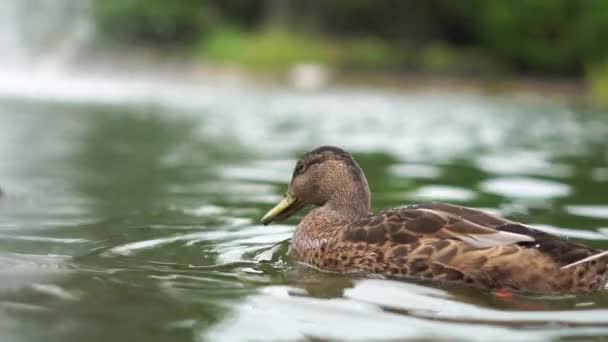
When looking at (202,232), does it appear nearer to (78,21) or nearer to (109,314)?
(109,314)

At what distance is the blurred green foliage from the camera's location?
37594 mm

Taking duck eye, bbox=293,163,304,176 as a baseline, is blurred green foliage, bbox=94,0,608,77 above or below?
above

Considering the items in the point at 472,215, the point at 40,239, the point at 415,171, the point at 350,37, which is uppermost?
the point at 350,37

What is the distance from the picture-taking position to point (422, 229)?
199 inches

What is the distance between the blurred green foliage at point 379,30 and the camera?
123 feet

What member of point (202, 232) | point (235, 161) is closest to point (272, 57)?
point (235, 161)

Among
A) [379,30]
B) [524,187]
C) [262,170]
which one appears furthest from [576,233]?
[379,30]

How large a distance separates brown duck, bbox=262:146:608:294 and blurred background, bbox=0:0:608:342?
115 millimetres

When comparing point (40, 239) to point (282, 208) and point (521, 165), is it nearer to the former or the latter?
point (282, 208)

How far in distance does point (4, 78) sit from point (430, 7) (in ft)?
64.1

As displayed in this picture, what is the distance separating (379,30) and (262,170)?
35.2 metres

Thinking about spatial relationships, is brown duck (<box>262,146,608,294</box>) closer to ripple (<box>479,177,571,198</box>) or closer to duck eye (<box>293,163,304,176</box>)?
duck eye (<box>293,163,304,176</box>)

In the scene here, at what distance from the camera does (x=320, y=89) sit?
107 feet

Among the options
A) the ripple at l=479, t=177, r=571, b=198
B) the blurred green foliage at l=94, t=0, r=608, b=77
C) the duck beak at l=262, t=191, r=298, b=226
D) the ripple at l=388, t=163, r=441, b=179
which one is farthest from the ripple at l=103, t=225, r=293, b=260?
the blurred green foliage at l=94, t=0, r=608, b=77
